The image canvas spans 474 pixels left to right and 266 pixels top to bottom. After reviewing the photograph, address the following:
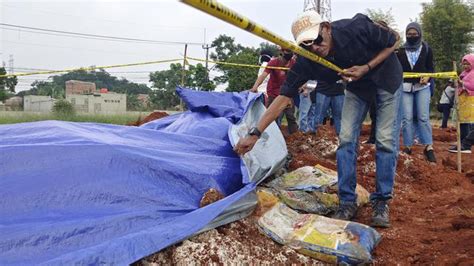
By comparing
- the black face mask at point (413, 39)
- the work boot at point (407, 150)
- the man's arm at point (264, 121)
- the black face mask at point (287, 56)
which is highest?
the black face mask at point (413, 39)

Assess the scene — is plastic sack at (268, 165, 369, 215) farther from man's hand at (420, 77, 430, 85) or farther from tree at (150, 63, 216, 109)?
tree at (150, 63, 216, 109)

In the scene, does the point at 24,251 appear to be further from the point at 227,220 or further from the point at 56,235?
the point at 227,220

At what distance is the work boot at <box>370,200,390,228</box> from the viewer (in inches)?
96.0

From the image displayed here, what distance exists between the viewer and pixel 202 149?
111 inches

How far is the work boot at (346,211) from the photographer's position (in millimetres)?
2512

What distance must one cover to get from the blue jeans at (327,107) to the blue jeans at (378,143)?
87.4 inches

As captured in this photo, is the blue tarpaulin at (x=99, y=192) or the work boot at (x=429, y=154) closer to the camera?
the blue tarpaulin at (x=99, y=192)

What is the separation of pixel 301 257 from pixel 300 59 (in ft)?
3.50

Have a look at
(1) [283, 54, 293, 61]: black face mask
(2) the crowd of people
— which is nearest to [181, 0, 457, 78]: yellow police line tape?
(2) the crowd of people

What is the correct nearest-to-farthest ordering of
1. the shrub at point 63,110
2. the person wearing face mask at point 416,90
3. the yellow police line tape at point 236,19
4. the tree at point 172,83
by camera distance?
the yellow police line tape at point 236,19 < the person wearing face mask at point 416,90 < the shrub at point 63,110 < the tree at point 172,83

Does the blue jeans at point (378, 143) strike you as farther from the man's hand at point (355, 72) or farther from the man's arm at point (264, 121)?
the man's arm at point (264, 121)

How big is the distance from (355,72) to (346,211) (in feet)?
2.58

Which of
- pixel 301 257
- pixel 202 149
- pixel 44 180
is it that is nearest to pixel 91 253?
pixel 44 180

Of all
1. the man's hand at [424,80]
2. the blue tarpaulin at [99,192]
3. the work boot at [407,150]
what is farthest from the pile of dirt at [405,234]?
the man's hand at [424,80]
